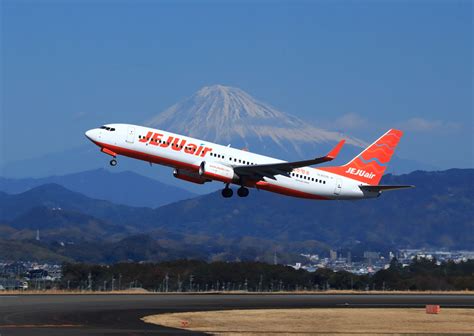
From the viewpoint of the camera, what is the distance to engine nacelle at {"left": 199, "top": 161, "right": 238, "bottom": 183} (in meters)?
79.1

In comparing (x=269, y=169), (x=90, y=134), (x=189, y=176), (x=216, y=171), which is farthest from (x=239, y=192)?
(x=90, y=134)

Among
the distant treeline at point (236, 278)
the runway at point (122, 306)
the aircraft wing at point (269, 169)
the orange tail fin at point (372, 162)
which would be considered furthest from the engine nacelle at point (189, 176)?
the distant treeline at point (236, 278)

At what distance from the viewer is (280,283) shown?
12838cm

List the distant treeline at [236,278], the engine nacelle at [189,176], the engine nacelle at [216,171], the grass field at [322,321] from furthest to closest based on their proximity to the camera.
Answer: the distant treeline at [236,278], the engine nacelle at [189,176], the engine nacelle at [216,171], the grass field at [322,321]

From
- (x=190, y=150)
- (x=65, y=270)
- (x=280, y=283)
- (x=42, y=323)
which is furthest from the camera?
(x=65, y=270)

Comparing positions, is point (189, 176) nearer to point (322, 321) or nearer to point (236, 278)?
point (322, 321)

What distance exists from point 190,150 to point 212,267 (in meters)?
55.4

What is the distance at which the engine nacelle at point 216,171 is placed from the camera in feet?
260

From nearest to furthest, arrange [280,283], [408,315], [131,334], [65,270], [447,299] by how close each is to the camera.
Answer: [131,334] → [408,315] → [447,299] → [280,283] → [65,270]

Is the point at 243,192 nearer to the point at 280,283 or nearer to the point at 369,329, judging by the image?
the point at 369,329

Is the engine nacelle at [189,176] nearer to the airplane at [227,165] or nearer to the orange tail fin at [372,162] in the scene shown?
the airplane at [227,165]

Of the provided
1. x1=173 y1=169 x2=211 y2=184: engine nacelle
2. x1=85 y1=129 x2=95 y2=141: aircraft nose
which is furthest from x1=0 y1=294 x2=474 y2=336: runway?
x1=85 y1=129 x2=95 y2=141: aircraft nose

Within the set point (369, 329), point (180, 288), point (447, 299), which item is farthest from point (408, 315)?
point (180, 288)

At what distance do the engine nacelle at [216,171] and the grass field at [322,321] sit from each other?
14.7 meters
